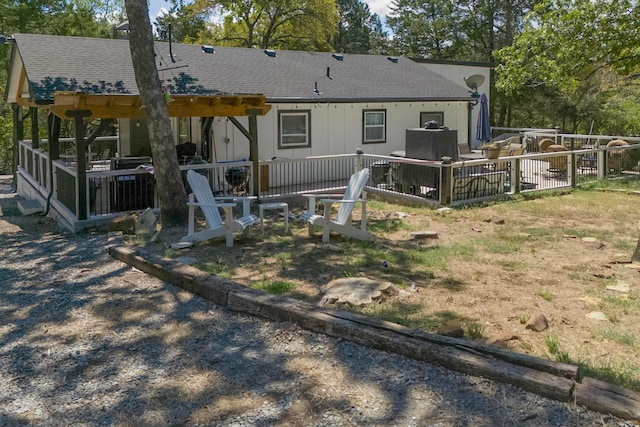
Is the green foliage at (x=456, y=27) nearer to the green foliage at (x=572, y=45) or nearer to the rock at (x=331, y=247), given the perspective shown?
the green foliage at (x=572, y=45)

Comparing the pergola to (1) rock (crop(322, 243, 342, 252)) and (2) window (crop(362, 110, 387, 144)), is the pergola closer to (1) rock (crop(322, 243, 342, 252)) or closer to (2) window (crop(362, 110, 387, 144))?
(1) rock (crop(322, 243, 342, 252))

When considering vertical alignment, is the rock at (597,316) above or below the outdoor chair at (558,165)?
below

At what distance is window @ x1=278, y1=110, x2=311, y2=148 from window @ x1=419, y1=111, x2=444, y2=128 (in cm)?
420

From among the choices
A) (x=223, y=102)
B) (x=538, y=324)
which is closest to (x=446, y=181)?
(x=223, y=102)

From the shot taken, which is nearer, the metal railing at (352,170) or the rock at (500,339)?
the rock at (500,339)

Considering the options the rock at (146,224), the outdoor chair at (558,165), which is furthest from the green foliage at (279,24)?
the rock at (146,224)

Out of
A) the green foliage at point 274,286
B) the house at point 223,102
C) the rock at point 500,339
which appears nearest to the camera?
the rock at point 500,339

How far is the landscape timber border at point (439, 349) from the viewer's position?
145 inches

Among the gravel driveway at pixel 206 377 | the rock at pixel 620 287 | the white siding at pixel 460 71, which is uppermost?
the white siding at pixel 460 71

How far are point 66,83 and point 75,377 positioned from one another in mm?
10169

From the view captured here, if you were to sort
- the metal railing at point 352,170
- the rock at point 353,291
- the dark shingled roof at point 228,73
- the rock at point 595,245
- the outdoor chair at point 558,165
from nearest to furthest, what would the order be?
the rock at point 353,291 → the rock at point 595,245 → the metal railing at point 352,170 → the dark shingled roof at point 228,73 → the outdoor chair at point 558,165

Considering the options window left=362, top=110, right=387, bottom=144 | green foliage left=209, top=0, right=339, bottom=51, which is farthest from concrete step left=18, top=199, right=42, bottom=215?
green foliage left=209, top=0, right=339, bottom=51

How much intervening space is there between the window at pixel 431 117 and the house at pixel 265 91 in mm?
31

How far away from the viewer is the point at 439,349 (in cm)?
437
